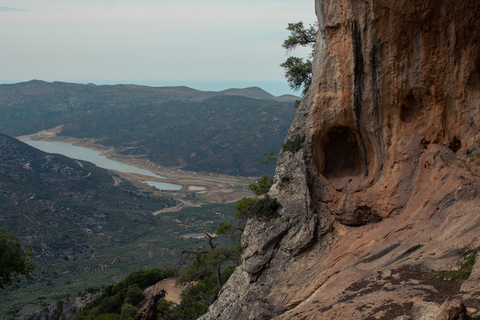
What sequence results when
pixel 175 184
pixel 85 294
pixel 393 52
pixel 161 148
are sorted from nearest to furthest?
1. pixel 393 52
2. pixel 85 294
3. pixel 175 184
4. pixel 161 148

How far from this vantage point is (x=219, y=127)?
518 ft

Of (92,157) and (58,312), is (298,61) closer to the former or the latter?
(58,312)

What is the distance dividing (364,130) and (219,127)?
14300 centimetres

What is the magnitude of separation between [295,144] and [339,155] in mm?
2218

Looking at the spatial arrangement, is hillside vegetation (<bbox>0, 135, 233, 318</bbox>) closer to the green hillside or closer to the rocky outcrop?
the rocky outcrop

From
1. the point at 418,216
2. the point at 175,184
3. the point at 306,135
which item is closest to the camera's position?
the point at 418,216

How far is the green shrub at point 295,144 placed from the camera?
17.2 meters

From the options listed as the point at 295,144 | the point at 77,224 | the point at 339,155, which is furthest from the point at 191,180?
the point at 295,144

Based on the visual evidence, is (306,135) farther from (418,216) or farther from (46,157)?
(46,157)

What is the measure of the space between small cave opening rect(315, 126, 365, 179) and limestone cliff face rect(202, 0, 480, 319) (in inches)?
2.9

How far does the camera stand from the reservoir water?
384 ft

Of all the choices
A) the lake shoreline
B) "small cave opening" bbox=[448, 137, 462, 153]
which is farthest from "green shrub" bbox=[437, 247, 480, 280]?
the lake shoreline

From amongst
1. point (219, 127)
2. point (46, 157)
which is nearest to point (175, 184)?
point (46, 157)

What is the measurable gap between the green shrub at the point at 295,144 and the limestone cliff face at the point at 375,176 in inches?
9.4
